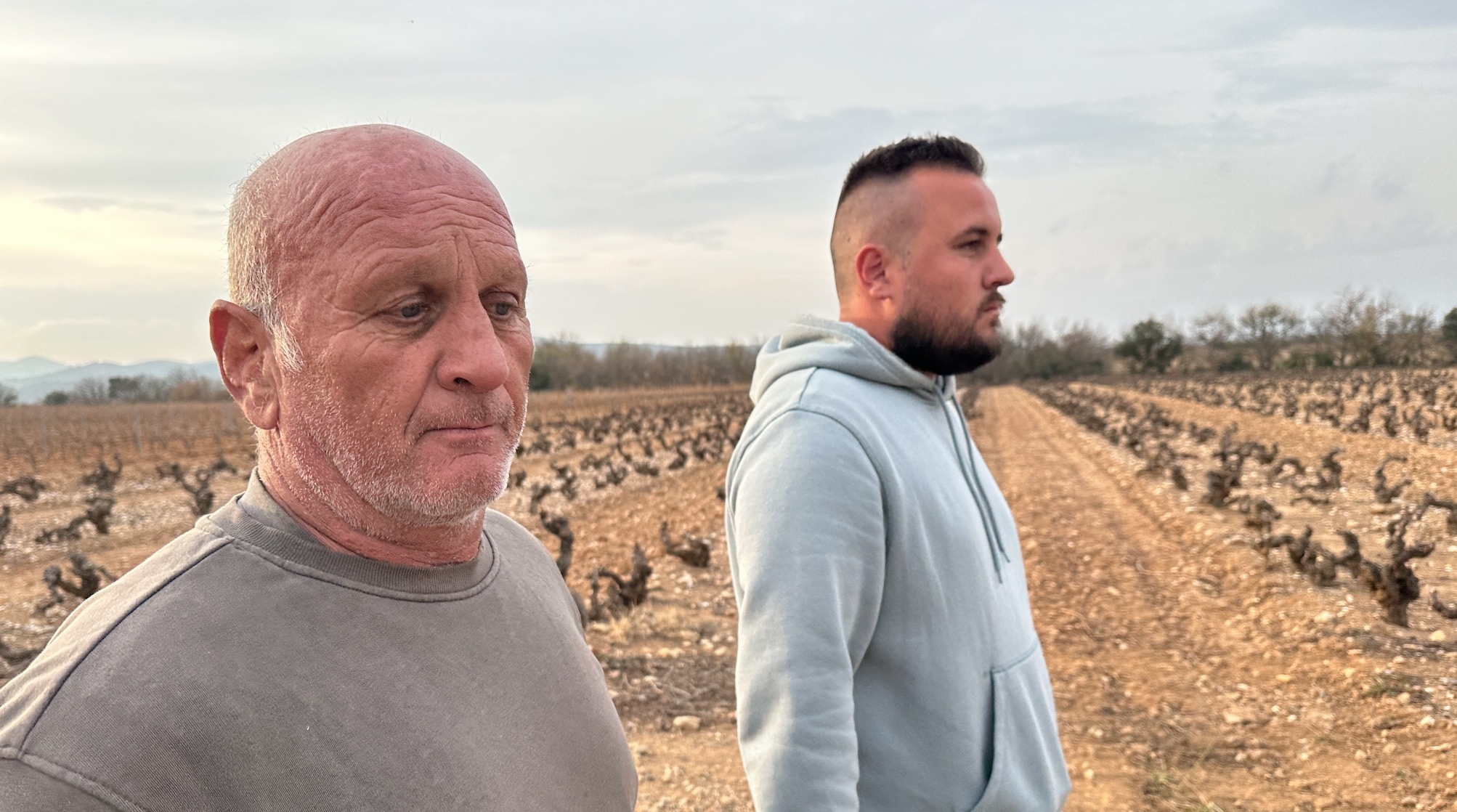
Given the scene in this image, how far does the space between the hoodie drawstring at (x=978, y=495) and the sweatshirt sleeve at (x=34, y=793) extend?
1677 mm

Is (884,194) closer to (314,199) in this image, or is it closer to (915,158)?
(915,158)

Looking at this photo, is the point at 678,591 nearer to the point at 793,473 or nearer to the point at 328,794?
the point at 793,473

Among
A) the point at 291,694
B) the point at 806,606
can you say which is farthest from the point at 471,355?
the point at 806,606

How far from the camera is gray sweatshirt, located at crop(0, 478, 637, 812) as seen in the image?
0.91 meters

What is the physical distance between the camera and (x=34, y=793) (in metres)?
0.87

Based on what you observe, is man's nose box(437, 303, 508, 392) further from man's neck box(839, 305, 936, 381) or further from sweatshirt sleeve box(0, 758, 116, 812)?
man's neck box(839, 305, 936, 381)

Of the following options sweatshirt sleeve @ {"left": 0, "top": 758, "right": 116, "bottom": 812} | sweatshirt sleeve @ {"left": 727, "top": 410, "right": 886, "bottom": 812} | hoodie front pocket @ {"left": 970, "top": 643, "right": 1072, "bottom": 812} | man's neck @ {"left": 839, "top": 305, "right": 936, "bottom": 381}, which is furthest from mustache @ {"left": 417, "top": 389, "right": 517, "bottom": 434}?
hoodie front pocket @ {"left": 970, "top": 643, "right": 1072, "bottom": 812}

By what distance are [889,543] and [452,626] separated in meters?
0.92

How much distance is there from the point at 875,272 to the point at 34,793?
185 cm

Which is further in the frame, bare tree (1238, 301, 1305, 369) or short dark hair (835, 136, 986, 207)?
bare tree (1238, 301, 1305, 369)

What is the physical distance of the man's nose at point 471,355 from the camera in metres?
1.16

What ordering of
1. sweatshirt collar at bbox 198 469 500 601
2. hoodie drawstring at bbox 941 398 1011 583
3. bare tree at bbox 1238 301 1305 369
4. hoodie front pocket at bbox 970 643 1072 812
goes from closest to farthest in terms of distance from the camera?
1. sweatshirt collar at bbox 198 469 500 601
2. hoodie front pocket at bbox 970 643 1072 812
3. hoodie drawstring at bbox 941 398 1011 583
4. bare tree at bbox 1238 301 1305 369

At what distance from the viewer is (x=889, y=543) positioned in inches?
70.6

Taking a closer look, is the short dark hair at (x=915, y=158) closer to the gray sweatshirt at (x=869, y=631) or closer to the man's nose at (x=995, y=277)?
the man's nose at (x=995, y=277)
